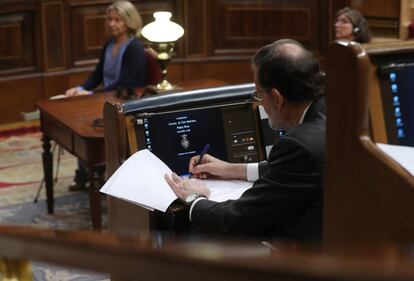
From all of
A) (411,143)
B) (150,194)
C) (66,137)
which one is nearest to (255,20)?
(66,137)

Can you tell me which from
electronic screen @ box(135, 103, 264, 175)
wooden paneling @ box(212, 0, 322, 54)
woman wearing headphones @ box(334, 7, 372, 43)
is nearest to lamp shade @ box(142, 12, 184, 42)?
woman wearing headphones @ box(334, 7, 372, 43)

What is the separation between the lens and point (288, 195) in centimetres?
231

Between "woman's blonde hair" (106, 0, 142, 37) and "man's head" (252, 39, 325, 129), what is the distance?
3229 millimetres

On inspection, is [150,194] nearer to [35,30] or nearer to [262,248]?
[262,248]

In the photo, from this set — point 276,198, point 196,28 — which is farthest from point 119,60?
point 276,198

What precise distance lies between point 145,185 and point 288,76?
62 centimetres

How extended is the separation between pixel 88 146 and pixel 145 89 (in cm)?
88

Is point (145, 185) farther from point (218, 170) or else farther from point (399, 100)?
point (399, 100)

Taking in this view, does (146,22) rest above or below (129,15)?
below

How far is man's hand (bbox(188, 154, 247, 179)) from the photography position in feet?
9.34

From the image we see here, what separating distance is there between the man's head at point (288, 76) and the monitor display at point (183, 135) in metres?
0.58

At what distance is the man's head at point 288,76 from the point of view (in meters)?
2.39

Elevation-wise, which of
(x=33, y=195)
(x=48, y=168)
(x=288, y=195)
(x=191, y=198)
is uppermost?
(x=288, y=195)

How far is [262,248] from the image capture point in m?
0.89
